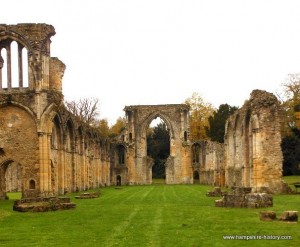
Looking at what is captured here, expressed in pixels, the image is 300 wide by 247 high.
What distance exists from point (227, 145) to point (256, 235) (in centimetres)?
2688

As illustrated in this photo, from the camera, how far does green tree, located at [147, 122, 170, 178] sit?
2525 inches

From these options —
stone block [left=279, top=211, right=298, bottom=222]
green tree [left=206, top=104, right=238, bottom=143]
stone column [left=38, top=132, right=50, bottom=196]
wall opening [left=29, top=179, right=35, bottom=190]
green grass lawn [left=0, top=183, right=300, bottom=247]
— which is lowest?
green grass lawn [left=0, top=183, right=300, bottom=247]

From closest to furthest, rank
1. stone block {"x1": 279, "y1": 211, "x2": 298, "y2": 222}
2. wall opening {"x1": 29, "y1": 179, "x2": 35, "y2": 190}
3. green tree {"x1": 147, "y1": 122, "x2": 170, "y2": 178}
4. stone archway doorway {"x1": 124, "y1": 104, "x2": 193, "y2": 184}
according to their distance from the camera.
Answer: stone block {"x1": 279, "y1": 211, "x2": 298, "y2": 222} → wall opening {"x1": 29, "y1": 179, "x2": 35, "y2": 190} → stone archway doorway {"x1": 124, "y1": 104, "x2": 193, "y2": 184} → green tree {"x1": 147, "y1": 122, "x2": 170, "y2": 178}

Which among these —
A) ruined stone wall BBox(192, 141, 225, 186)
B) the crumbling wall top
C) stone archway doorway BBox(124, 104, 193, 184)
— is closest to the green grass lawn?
the crumbling wall top

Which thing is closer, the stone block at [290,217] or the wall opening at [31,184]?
the stone block at [290,217]

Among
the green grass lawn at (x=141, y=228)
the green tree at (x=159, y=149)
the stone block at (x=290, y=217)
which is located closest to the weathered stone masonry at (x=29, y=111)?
the green grass lawn at (x=141, y=228)

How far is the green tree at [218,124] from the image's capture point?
58.2m

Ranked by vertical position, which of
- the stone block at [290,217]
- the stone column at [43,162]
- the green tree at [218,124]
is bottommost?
the stone block at [290,217]

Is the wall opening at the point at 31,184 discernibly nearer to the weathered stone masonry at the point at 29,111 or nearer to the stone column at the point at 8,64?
the weathered stone masonry at the point at 29,111

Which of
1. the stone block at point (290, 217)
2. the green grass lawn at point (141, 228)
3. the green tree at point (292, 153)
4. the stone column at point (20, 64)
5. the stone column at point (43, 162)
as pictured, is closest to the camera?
the green grass lawn at point (141, 228)

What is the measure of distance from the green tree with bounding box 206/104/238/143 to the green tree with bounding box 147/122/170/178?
697 centimetres

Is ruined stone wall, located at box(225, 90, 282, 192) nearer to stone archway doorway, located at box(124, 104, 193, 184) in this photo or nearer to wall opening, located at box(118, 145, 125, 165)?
stone archway doorway, located at box(124, 104, 193, 184)

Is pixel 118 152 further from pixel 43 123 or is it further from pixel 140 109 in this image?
pixel 43 123

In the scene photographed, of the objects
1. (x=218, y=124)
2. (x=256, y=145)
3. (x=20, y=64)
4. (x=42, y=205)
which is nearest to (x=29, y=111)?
(x=20, y=64)
